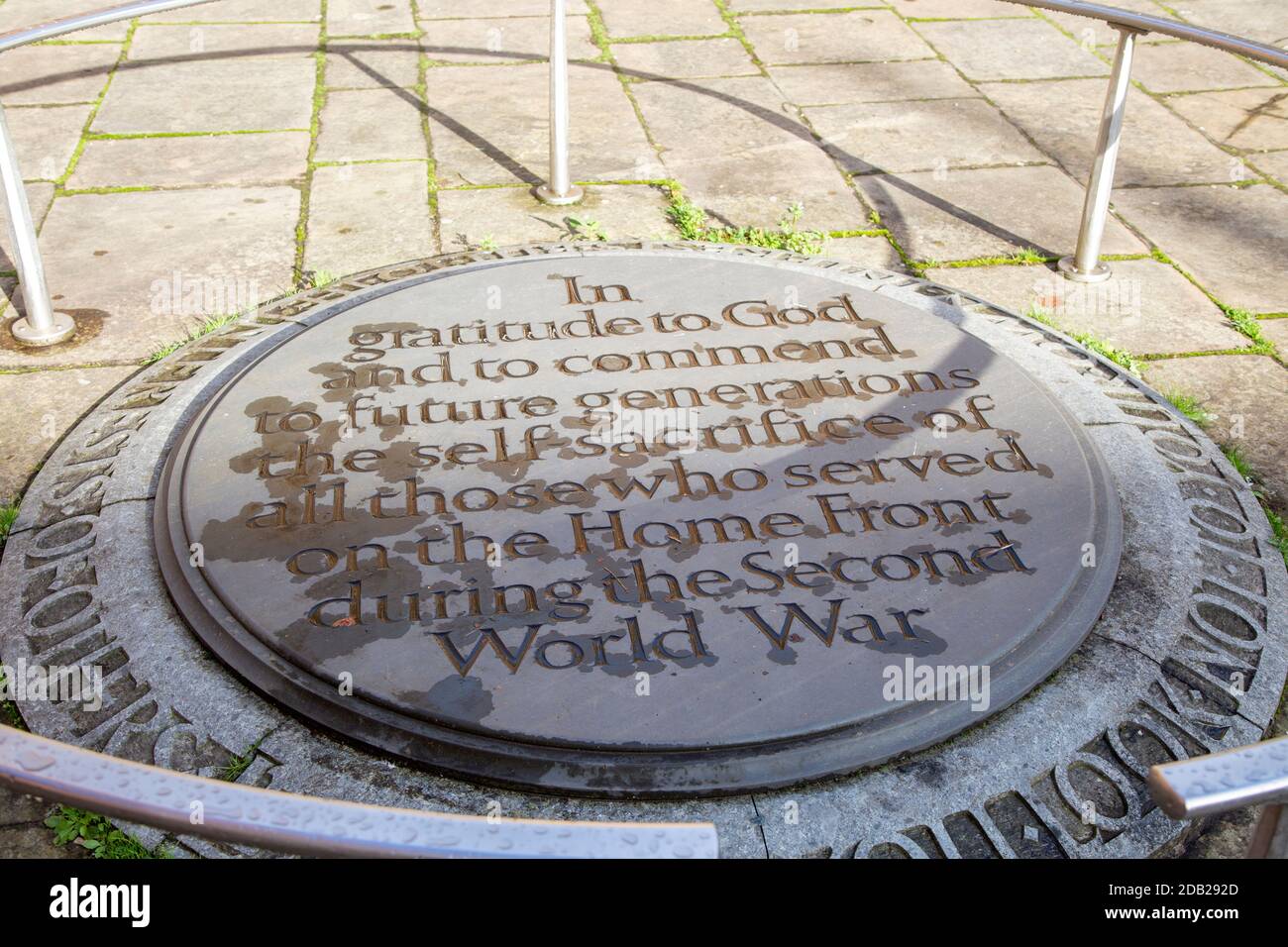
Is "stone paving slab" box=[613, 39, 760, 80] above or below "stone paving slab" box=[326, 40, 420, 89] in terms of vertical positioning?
above

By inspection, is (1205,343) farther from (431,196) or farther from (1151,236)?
(431,196)

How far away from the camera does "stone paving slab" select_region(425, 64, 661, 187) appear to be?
15.5 ft

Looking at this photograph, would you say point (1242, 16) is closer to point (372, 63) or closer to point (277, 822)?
point (372, 63)

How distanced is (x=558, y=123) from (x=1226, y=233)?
2499mm

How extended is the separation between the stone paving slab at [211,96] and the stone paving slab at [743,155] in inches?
63.7

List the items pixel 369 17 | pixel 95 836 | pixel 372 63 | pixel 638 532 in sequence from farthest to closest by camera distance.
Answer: pixel 369 17, pixel 372 63, pixel 638 532, pixel 95 836

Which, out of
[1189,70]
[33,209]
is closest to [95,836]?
[33,209]

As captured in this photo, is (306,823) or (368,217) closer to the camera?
(306,823)

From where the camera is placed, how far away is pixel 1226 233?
4.35 m

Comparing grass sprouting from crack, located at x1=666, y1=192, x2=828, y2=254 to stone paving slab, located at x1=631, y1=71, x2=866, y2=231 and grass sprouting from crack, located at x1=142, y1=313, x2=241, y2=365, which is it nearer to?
stone paving slab, located at x1=631, y1=71, x2=866, y2=231

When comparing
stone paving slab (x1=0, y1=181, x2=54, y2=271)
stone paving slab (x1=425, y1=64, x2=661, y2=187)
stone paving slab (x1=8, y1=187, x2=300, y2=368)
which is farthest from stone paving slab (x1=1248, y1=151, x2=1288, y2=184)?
stone paving slab (x1=0, y1=181, x2=54, y2=271)

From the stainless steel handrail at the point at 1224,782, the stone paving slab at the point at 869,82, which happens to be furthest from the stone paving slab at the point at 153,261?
the stainless steel handrail at the point at 1224,782

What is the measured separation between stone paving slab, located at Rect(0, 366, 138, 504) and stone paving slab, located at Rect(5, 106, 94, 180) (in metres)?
1.46

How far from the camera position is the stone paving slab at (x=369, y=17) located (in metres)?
6.11
